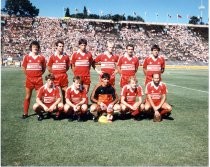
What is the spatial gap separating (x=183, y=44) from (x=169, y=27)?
201 inches

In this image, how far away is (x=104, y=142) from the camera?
6.18m

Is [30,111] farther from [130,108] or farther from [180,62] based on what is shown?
[180,62]

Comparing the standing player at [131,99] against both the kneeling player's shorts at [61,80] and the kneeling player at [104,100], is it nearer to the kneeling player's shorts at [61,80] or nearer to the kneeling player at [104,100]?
the kneeling player at [104,100]

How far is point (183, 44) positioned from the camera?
5669 centimetres

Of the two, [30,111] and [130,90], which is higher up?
[130,90]

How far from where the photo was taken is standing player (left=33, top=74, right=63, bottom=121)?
8188 mm

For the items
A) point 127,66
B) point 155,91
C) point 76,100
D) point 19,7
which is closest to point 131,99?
point 155,91

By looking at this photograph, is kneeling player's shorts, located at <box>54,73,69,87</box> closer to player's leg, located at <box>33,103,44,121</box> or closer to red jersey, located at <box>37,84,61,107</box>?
red jersey, located at <box>37,84,61,107</box>

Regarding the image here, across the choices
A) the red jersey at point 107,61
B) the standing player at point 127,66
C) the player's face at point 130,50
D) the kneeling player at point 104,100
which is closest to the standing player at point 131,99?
the kneeling player at point 104,100

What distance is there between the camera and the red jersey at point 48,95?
327 inches

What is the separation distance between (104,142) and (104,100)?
7.81 ft

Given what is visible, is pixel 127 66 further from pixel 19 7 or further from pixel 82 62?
pixel 19 7

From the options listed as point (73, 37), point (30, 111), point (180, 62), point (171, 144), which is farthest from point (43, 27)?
point (171, 144)

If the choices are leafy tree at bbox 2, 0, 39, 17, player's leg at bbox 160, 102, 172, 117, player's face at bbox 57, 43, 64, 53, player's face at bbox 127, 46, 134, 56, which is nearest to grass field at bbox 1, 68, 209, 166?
player's leg at bbox 160, 102, 172, 117
